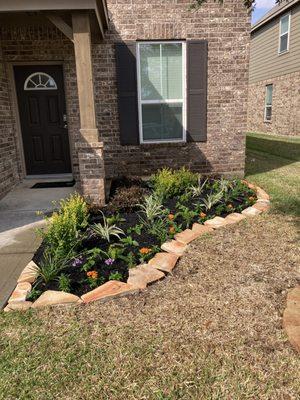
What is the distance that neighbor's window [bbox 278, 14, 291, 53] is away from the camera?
14.8 metres

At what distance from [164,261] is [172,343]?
1128 millimetres

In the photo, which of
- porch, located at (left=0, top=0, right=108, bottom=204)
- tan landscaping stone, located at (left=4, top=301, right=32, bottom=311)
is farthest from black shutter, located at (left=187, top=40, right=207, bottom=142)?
tan landscaping stone, located at (left=4, top=301, right=32, bottom=311)

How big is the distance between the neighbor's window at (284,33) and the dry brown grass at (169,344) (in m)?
15.0

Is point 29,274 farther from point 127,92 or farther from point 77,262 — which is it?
point 127,92

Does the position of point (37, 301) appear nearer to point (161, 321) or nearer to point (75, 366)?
point (75, 366)

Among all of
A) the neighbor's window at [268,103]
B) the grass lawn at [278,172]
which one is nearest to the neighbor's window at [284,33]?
the neighbor's window at [268,103]

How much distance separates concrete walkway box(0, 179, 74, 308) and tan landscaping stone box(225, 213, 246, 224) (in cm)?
244

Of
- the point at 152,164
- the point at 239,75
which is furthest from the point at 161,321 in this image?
the point at 239,75

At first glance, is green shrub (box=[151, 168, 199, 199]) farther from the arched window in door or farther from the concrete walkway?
the arched window in door

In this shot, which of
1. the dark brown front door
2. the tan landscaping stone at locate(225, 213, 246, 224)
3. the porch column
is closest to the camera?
the tan landscaping stone at locate(225, 213, 246, 224)

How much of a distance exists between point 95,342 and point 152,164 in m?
5.11

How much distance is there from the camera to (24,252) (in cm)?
364

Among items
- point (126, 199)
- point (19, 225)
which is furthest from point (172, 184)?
point (19, 225)

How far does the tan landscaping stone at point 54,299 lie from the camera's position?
268cm
